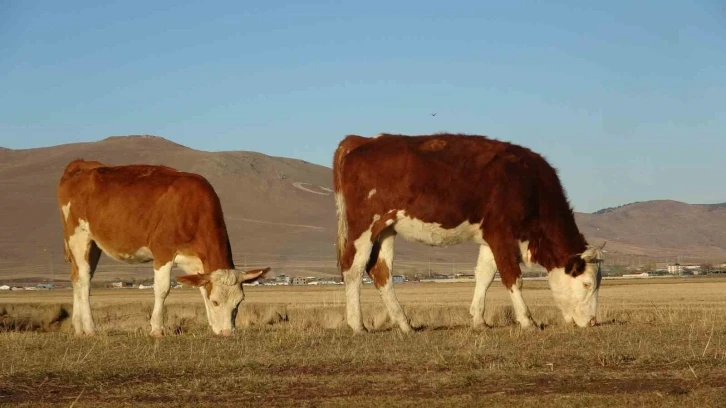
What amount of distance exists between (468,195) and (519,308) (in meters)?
1.93

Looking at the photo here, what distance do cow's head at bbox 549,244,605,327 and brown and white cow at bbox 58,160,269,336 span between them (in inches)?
192

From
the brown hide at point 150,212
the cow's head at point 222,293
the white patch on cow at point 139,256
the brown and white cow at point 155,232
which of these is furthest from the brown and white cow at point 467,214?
the white patch on cow at point 139,256

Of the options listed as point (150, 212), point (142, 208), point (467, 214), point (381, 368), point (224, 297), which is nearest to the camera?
point (381, 368)

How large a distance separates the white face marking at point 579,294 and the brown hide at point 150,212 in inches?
210

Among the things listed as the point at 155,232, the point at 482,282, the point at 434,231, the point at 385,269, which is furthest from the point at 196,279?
the point at 482,282

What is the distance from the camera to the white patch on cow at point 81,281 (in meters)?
18.4

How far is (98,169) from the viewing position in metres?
19.3

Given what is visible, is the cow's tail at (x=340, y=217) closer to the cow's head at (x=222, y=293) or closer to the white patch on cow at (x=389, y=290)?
the white patch on cow at (x=389, y=290)

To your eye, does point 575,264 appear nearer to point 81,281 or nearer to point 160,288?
point 160,288

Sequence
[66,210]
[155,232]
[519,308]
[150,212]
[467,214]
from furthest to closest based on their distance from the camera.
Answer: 1. [66,210]
2. [150,212]
3. [155,232]
4. [467,214]
5. [519,308]

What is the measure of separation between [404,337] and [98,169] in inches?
281

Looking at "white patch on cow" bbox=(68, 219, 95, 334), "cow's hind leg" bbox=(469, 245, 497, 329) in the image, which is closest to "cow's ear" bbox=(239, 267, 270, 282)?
"white patch on cow" bbox=(68, 219, 95, 334)

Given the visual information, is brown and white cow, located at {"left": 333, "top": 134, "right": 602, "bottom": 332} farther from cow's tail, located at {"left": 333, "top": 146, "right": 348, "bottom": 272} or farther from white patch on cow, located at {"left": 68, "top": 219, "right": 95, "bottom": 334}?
white patch on cow, located at {"left": 68, "top": 219, "right": 95, "bottom": 334}

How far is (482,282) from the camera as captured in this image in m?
17.6
